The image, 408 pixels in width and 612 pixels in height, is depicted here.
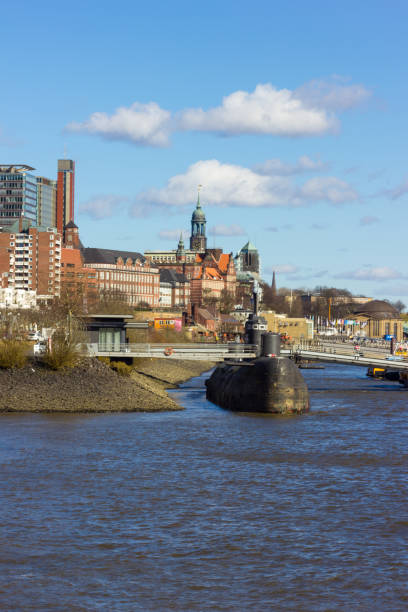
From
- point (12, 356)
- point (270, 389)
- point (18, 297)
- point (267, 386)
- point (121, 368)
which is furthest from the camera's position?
point (18, 297)

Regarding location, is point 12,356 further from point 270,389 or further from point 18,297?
point 18,297

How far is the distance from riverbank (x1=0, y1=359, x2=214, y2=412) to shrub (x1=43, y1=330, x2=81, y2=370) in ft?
1.81

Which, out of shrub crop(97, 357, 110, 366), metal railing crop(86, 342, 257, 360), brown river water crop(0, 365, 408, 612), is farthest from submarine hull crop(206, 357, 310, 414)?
shrub crop(97, 357, 110, 366)

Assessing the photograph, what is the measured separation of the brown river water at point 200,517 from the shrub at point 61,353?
1125cm

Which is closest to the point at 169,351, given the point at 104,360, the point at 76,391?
the point at 104,360

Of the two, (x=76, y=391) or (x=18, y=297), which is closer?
(x=76, y=391)

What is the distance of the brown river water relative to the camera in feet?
86.1

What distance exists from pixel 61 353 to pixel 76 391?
4.55 metres

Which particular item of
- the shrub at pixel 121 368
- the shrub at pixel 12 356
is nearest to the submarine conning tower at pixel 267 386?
the shrub at pixel 121 368

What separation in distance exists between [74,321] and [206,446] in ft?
107

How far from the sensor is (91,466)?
43312 mm

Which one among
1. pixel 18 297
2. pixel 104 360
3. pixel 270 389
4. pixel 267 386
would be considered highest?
pixel 18 297

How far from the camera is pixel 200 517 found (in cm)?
3428

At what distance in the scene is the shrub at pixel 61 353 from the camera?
6881cm
